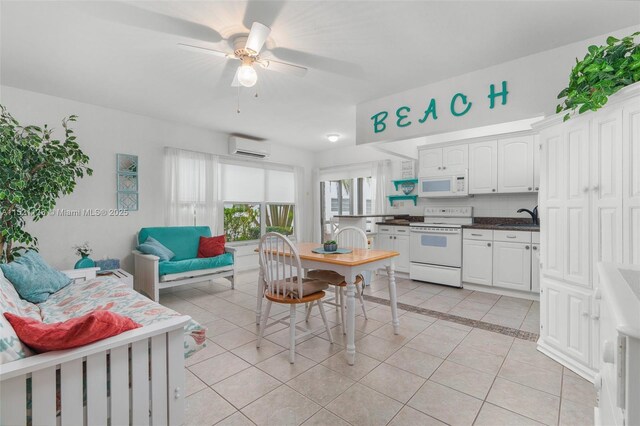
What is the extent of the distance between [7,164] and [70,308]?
57.6 inches

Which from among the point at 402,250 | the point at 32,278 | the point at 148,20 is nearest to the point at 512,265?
the point at 402,250

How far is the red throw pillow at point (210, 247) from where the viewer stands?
4.21 metres

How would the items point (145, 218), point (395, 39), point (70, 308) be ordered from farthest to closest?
point (145, 218) < point (395, 39) < point (70, 308)

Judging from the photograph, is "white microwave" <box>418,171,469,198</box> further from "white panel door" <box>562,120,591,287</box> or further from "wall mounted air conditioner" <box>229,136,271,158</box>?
"wall mounted air conditioner" <box>229,136,271,158</box>

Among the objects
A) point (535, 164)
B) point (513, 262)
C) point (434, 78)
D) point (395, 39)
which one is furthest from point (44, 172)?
point (535, 164)

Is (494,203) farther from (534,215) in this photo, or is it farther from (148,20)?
(148,20)

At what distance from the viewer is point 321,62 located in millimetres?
2672

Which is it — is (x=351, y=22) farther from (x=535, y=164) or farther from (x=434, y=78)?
(x=535, y=164)

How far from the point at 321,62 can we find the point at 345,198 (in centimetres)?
424

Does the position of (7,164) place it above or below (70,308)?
above

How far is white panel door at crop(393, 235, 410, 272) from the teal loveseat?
2638 millimetres

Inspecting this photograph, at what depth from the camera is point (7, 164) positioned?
8.04 ft

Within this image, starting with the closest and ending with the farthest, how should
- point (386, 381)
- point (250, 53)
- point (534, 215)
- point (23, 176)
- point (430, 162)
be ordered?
1. point (386, 381)
2. point (250, 53)
3. point (23, 176)
4. point (534, 215)
5. point (430, 162)

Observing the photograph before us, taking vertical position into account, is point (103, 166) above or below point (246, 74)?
below
